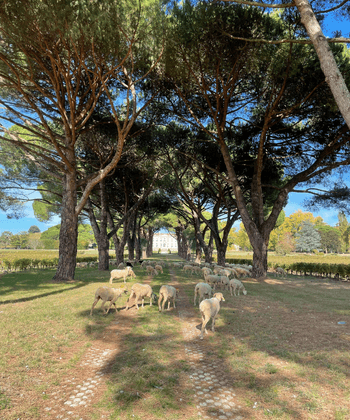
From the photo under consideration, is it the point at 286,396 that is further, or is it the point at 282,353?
the point at 282,353

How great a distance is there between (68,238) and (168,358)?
10.3m

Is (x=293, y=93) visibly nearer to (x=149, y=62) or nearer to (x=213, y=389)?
(x=149, y=62)

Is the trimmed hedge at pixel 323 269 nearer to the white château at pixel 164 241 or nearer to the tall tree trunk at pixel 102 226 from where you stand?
the tall tree trunk at pixel 102 226

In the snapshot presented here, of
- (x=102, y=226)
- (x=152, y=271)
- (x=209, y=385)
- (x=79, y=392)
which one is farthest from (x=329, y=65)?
(x=102, y=226)

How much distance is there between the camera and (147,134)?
17.5 m

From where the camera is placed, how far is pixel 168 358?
4488 mm

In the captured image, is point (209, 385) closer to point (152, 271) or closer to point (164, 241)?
point (152, 271)

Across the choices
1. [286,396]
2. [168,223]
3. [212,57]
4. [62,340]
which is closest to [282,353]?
[286,396]

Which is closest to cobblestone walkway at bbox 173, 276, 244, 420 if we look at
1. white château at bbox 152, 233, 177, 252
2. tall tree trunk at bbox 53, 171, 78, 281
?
tall tree trunk at bbox 53, 171, 78, 281

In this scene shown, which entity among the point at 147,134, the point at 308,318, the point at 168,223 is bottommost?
the point at 308,318

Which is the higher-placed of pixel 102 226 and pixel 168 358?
pixel 102 226

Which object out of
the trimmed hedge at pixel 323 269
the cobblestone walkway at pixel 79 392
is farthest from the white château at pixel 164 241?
the cobblestone walkway at pixel 79 392

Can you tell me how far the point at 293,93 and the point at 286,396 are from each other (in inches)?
568

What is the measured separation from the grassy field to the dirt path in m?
0.06
